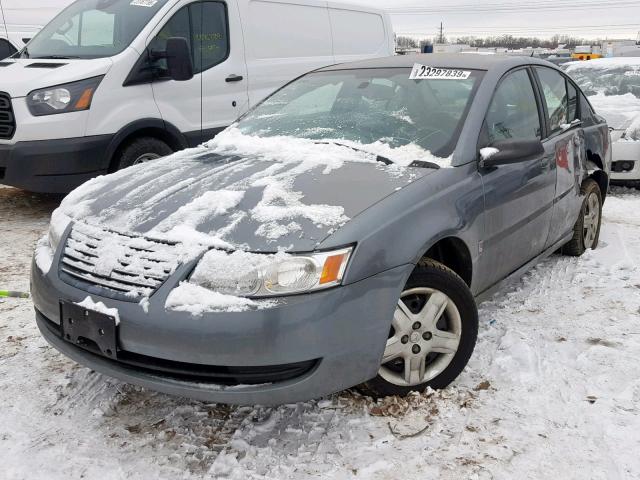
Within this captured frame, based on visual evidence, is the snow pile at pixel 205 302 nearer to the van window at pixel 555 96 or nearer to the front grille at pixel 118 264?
the front grille at pixel 118 264

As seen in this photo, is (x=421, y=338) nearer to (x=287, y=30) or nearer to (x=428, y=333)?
(x=428, y=333)

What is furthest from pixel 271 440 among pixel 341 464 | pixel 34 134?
pixel 34 134

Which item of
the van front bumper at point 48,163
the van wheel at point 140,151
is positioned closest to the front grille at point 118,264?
the van front bumper at point 48,163

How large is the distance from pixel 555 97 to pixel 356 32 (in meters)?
4.62

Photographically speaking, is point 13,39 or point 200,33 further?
point 13,39

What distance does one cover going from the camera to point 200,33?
619cm

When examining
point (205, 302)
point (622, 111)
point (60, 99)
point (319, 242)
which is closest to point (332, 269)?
point (319, 242)

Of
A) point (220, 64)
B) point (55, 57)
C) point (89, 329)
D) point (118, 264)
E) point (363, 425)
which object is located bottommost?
point (363, 425)

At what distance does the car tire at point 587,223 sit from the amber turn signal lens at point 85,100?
13.5 feet

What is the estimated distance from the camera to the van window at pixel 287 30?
6715 mm

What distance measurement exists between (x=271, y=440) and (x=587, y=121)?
3.50 meters

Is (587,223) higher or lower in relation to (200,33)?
lower

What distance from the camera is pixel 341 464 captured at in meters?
2.31

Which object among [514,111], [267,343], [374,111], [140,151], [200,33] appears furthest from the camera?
[200,33]
